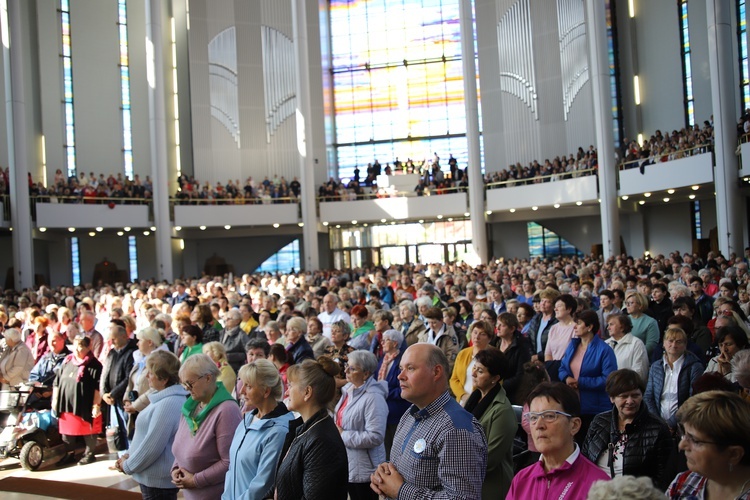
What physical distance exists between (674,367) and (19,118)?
21585 millimetres

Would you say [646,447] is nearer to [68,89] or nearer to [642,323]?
[642,323]

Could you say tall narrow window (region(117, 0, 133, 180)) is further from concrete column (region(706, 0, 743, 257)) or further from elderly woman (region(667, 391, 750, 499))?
elderly woman (region(667, 391, 750, 499))

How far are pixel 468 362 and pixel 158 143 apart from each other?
21.9 m

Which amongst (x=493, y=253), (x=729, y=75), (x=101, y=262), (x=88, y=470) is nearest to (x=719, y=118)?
(x=729, y=75)

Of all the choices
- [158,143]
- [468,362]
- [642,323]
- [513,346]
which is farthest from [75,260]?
[513,346]

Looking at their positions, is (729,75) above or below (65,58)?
below

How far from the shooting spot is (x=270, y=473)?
3.79 meters

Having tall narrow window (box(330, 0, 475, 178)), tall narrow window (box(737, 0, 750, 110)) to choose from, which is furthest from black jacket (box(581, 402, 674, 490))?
tall narrow window (box(330, 0, 475, 178))

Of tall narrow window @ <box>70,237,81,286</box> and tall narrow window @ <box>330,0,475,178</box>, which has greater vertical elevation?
tall narrow window @ <box>330,0,475,178</box>

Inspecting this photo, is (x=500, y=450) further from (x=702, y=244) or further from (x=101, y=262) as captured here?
(x=101, y=262)

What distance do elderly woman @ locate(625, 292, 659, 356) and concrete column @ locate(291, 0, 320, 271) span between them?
797 inches

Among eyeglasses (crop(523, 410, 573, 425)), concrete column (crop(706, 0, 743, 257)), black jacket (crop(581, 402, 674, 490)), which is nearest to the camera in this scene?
eyeglasses (crop(523, 410, 573, 425))

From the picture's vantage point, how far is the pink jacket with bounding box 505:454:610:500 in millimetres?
2826

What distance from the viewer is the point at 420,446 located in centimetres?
299
